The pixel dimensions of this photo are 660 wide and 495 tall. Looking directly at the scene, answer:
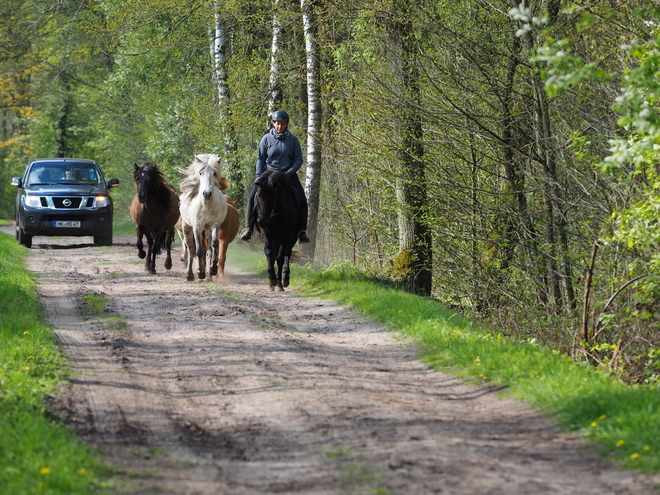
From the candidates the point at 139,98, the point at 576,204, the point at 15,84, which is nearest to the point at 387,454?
the point at 576,204

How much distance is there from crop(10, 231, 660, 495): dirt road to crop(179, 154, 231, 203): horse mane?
4568 mm

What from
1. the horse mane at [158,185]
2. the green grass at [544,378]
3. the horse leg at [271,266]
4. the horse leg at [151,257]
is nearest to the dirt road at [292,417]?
the green grass at [544,378]

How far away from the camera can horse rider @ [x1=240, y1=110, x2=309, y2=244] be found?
1505cm

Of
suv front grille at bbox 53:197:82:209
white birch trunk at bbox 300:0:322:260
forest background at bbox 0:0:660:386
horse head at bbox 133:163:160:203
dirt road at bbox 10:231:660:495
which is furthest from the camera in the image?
suv front grille at bbox 53:197:82:209

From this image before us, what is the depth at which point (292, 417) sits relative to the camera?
6461 millimetres

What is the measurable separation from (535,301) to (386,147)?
132 inches

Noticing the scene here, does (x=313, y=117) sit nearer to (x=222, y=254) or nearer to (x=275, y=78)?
(x=275, y=78)

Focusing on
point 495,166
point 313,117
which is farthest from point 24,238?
point 495,166

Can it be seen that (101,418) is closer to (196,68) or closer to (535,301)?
(535,301)

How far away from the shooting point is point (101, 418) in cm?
639

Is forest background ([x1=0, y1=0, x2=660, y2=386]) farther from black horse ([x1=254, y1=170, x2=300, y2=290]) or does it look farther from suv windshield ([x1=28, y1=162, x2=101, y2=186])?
suv windshield ([x1=28, y1=162, x2=101, y2=186])

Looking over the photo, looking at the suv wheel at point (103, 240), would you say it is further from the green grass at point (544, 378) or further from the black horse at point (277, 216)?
the green grass at point (544, 378)

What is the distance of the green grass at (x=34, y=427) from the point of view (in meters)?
4.75

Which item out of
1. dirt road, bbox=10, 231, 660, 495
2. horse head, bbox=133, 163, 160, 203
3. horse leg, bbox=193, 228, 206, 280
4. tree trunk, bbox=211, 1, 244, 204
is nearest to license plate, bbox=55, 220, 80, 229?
tree trunk, bbox=211, 1, 244, 204
